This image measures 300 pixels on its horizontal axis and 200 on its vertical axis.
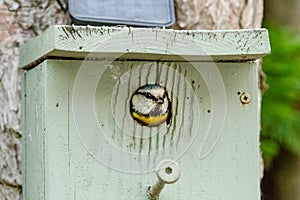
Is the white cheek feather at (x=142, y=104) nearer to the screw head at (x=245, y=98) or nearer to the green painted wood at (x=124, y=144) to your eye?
the green painted wood at (x=124, y=144)

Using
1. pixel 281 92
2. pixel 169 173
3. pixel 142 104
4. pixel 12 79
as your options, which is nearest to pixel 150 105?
pixel 142 104

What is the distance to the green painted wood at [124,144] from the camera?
1264mm

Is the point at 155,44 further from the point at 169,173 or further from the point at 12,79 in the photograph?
the point at 12,79

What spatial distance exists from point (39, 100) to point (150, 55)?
0.22 m

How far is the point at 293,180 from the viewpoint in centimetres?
276

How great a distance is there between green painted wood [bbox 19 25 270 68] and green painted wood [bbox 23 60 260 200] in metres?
0.04

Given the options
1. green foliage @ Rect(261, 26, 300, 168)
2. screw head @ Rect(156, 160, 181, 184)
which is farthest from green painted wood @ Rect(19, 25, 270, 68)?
green foliage @ Rect(261, 26, 300, 168)

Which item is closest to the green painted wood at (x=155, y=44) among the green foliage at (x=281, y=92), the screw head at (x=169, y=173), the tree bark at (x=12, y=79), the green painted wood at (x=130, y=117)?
the green painted wood at (x=130, y=117)

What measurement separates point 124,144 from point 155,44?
19 centimetres

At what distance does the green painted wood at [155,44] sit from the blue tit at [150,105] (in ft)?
0.19

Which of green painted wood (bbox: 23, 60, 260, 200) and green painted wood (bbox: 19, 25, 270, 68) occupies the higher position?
green painted wood (bbox: 19, 25, 270, 68)

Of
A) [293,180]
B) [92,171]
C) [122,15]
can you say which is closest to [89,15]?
[122,15]

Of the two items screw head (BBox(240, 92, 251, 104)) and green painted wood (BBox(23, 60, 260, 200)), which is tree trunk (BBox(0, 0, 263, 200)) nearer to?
green painted wood (BBox(23, 60, 260, 200))

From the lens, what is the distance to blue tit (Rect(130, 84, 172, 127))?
50.4 inches
